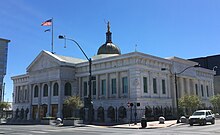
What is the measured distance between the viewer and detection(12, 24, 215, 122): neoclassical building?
42.3 metres

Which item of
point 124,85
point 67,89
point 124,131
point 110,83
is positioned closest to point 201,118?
point 124,131

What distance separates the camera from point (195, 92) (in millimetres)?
57031

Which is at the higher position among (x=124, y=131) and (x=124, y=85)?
(x=124, y=85)

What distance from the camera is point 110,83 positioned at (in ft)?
150

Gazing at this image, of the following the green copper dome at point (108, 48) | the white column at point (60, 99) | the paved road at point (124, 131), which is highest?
the green copper dome at point (108, 48)

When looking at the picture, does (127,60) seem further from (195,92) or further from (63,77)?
(195,92)

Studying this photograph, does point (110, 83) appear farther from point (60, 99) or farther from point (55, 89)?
point (55, 89)

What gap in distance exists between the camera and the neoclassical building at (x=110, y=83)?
42344mm

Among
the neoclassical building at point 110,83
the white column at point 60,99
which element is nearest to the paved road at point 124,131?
the neoclassical building at point 110,83

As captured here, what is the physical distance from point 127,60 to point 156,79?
681cm

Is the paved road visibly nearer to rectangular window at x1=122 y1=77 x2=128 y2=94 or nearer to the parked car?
the parked car

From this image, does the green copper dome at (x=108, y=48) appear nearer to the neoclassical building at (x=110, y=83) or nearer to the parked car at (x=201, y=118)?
the neoclassical building at (x=110, y=83)

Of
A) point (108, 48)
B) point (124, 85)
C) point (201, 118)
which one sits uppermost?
point (108, 48)

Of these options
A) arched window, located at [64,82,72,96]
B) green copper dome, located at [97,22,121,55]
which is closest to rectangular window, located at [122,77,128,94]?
arched window, located at [64,82,72,96]
